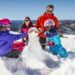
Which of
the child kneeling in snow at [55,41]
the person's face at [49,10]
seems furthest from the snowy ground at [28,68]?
the person's face at [49,10]

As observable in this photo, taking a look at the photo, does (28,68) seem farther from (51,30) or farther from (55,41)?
(51,30)

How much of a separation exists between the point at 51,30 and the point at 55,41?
1.29 ft

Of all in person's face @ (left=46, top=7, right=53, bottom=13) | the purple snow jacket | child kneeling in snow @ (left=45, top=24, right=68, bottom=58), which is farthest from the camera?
person's face @ (left=46, top=7, right=53, bottom=13)

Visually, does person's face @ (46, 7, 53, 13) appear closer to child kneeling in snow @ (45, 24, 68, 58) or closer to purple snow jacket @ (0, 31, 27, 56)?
child kneeling in snow @ (45, 24, 68, 58)

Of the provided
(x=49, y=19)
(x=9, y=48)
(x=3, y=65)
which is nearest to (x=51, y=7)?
(x=49, y=19)

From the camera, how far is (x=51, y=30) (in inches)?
403

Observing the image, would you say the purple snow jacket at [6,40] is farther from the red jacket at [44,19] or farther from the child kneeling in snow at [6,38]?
the red jacket at [44,19]

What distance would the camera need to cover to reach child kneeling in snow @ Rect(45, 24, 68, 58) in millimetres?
10031

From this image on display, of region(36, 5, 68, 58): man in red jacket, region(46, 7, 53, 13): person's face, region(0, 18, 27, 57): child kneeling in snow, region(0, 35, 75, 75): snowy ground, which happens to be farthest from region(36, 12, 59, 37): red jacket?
region(0, 18, 27, 57): child kneeling in snow

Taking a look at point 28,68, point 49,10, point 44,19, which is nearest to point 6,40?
point 28,68

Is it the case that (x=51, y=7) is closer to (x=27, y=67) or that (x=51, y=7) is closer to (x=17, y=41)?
(x=17, y=41)

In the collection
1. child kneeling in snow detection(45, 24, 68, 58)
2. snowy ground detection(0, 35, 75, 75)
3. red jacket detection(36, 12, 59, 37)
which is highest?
red jacket detection(36, 12, 59, 37)

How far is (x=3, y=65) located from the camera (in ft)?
26.3

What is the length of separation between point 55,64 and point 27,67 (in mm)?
1073
